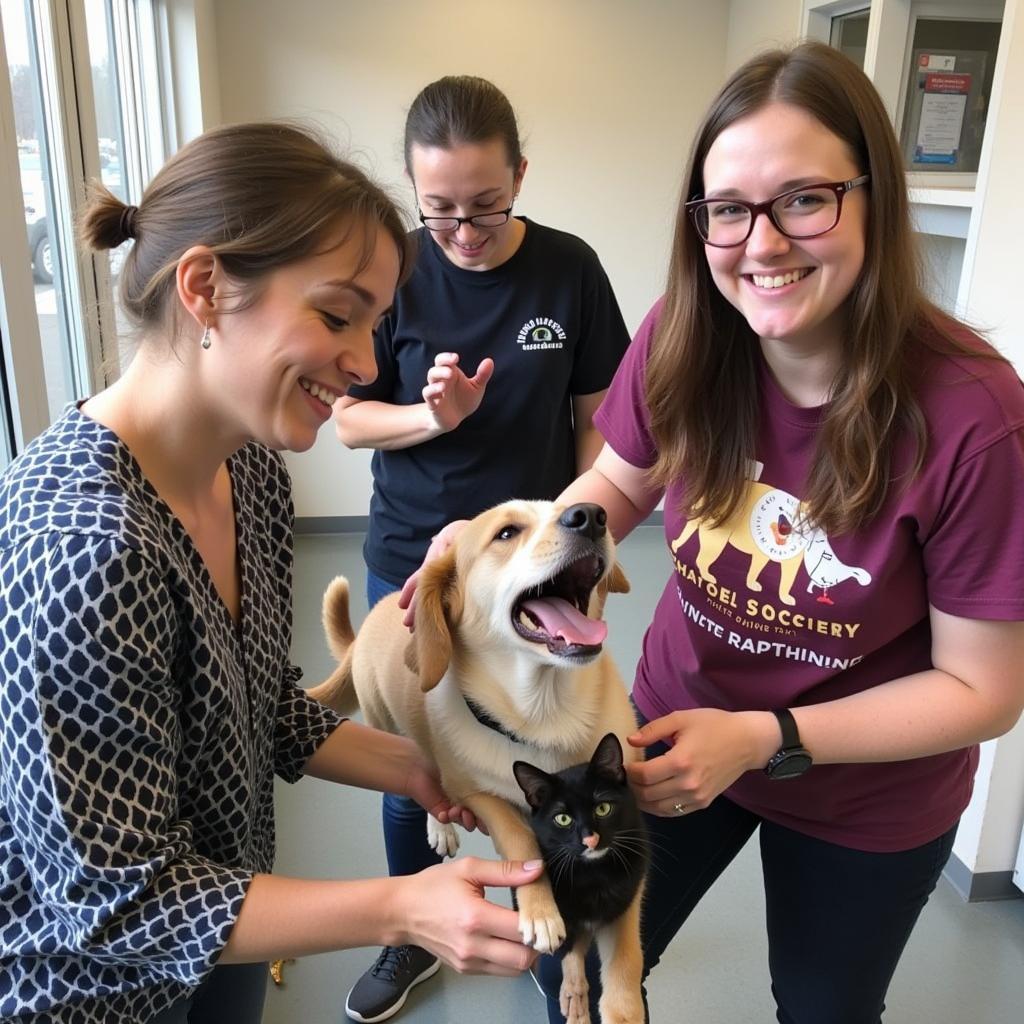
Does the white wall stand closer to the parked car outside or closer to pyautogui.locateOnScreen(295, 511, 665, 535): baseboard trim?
the parked car outside

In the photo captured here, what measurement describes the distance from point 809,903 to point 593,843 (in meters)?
0.43

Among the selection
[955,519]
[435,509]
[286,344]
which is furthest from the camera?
[435,509]

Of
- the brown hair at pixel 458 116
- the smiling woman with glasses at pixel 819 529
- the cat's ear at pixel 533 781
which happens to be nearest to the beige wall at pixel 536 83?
the brown hair at pixel 458 116

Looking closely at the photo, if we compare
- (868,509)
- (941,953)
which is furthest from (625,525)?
(941,953)

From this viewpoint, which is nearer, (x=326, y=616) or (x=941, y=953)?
(x=326, y=616)

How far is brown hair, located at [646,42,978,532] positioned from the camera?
39.2 inches

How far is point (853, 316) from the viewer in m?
1.04

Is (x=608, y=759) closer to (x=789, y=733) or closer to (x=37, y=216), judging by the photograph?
(x=789, y=733)

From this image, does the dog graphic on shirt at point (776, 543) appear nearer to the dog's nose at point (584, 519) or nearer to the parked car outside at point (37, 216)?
the dog's nose at point (584, 519)

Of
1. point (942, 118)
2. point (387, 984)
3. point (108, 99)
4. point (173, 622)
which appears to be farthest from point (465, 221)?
point (942, 118)

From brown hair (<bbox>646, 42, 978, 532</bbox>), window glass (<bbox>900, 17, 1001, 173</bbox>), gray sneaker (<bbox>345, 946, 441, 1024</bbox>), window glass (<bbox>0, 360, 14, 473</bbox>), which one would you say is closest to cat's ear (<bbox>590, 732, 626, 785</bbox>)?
brown hair (<bbox>646, 42, 978, 532</bbox>)

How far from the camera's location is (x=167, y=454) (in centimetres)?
95

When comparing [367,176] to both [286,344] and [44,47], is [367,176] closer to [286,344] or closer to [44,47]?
[286,344]

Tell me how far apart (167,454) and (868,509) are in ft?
2.55
